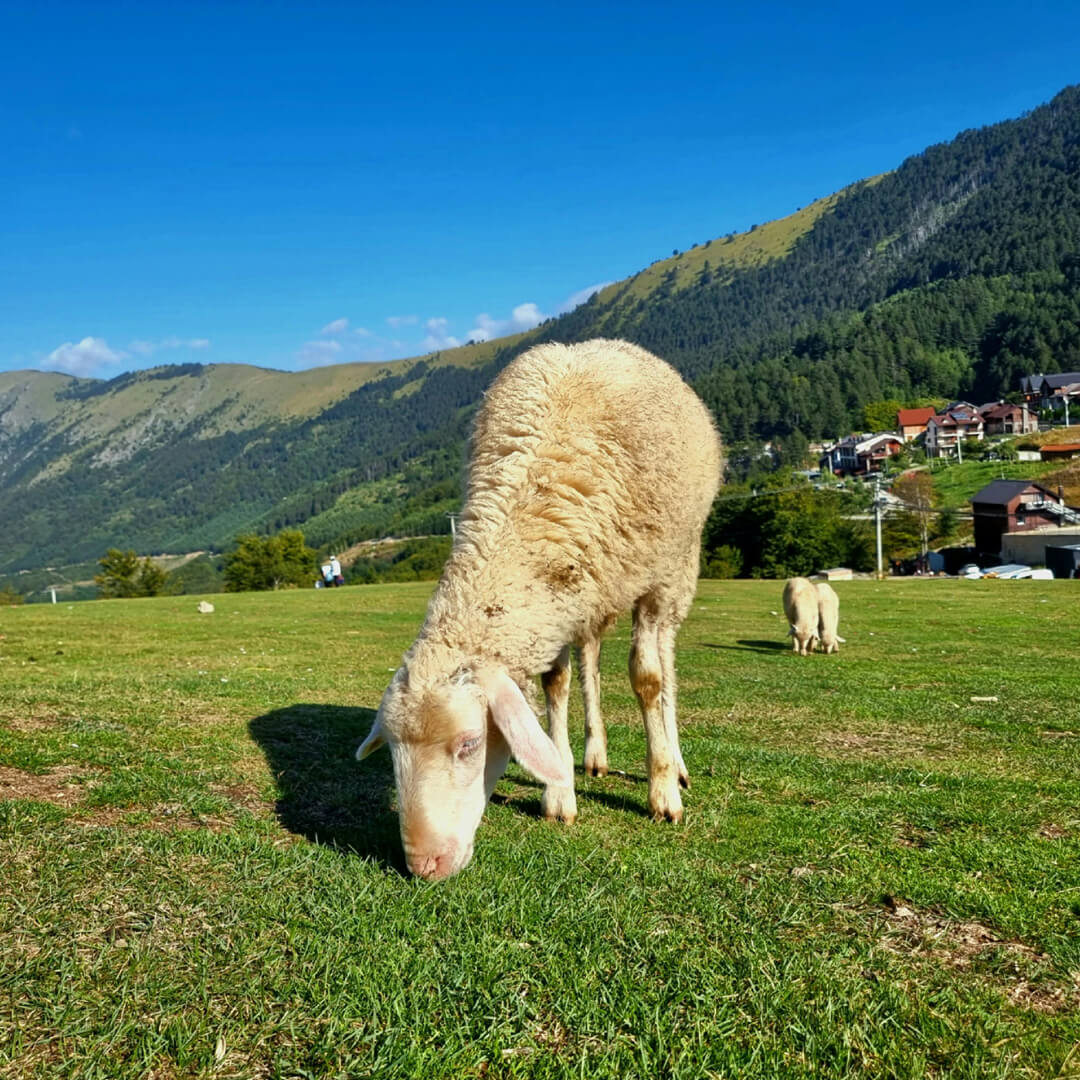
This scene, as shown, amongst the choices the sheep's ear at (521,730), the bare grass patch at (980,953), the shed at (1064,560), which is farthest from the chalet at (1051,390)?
the sheep's ear at (521,730)

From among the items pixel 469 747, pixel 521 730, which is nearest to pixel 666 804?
pixel 521 730

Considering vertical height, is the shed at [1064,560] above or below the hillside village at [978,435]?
below

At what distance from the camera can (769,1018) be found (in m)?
3.03

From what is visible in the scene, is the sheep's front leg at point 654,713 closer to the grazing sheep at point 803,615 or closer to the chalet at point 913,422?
the grazing sheep at point 803,615

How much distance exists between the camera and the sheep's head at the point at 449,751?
4.26 meters

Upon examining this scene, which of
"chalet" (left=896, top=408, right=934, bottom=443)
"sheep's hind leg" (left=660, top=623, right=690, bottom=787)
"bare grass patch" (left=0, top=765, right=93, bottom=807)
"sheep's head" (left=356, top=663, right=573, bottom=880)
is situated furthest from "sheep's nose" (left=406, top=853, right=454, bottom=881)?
"chalet" (left=896, top=408, right=934, bottom=443)

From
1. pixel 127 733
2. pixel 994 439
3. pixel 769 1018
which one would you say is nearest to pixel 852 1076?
pixel 769 1018

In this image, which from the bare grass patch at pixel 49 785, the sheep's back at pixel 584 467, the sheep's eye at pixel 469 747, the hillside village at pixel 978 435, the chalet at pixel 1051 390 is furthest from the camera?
the chalet at pixel 1051 390

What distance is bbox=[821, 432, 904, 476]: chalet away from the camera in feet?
527

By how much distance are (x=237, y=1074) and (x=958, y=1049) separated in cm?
248

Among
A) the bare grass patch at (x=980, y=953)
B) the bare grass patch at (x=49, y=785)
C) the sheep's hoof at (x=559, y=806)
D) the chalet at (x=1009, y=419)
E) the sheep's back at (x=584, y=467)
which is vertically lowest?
the bare grass patch at (x=980, y=953)

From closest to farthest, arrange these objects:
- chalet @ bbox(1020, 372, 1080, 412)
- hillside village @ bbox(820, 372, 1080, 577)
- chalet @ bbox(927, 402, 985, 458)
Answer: hillside village @ bbox(820, 372, 1080, 577) → chalet @ bbox(927, 402, 985, 458) → chalet @ bbox(1020, 372, 1080, 412)

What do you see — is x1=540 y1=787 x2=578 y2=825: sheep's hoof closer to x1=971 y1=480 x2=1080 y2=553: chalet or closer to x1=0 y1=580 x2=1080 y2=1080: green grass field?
x1=0 y1=580 x2=1080 y2=1080: green grass field

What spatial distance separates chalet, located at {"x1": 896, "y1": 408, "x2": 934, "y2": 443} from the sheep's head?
182011 mm
